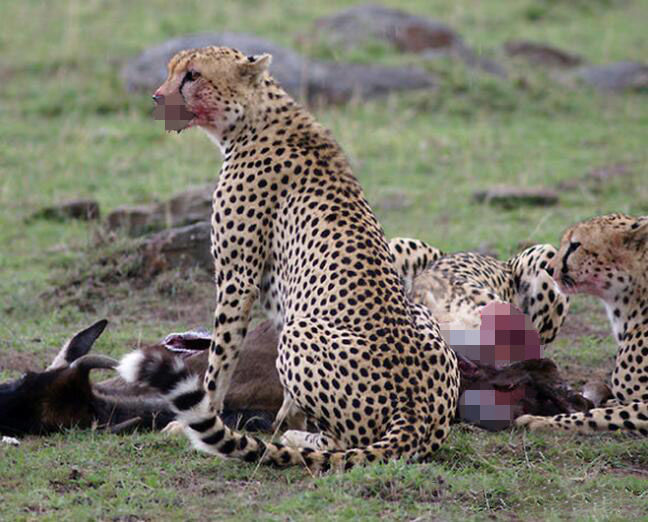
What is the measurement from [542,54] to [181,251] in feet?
24.9

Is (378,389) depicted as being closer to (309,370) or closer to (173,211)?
(309,370)

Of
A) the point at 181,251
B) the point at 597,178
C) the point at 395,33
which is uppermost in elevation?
the point at 395,33

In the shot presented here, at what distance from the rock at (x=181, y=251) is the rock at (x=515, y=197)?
2.58m

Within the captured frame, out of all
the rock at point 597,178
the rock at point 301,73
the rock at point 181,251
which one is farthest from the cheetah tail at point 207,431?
the rock at point 301,73

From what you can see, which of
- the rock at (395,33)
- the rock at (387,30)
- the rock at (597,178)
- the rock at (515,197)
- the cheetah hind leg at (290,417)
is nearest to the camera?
the cheetah hind leg at (290,417)

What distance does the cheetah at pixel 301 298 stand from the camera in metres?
4.45

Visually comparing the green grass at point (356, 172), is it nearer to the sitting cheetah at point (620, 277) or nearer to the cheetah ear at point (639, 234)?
the sitting cheetah at point (620, 277)

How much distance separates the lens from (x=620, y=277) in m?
5.55

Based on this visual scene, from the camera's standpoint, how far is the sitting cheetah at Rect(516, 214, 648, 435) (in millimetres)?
5492

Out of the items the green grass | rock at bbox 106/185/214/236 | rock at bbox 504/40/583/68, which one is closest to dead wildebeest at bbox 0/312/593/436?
the green grass

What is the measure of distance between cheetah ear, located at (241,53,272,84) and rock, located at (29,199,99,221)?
3.59m

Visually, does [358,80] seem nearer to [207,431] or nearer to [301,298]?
[301,298]

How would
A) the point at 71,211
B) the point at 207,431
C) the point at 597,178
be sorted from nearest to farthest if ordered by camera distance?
1. the point at 207,431
2. the point at 71,211
3. the point at 597,178

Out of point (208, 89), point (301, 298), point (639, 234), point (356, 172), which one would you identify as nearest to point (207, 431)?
point (301, 298)
